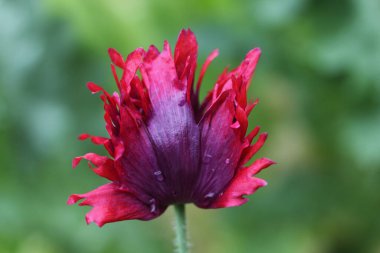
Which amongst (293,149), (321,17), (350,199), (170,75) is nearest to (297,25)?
(321,17)

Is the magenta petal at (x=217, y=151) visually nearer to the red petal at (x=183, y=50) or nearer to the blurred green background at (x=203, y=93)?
the red petal at (x=183, y=50)

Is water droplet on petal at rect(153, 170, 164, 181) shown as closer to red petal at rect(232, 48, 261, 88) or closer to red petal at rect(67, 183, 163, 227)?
red petal at rect(67, 183, 163, 227)

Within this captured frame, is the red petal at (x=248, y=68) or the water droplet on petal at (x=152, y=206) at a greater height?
the red petal at (x=248, y=68)

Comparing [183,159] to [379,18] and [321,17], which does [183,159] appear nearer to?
[379,18]

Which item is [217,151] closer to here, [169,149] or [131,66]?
[169,149]

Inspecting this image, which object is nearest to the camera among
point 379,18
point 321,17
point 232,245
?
point 379,18

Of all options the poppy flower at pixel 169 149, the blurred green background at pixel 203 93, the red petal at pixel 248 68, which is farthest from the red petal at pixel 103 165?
the blurred green background at pixel 203 93
